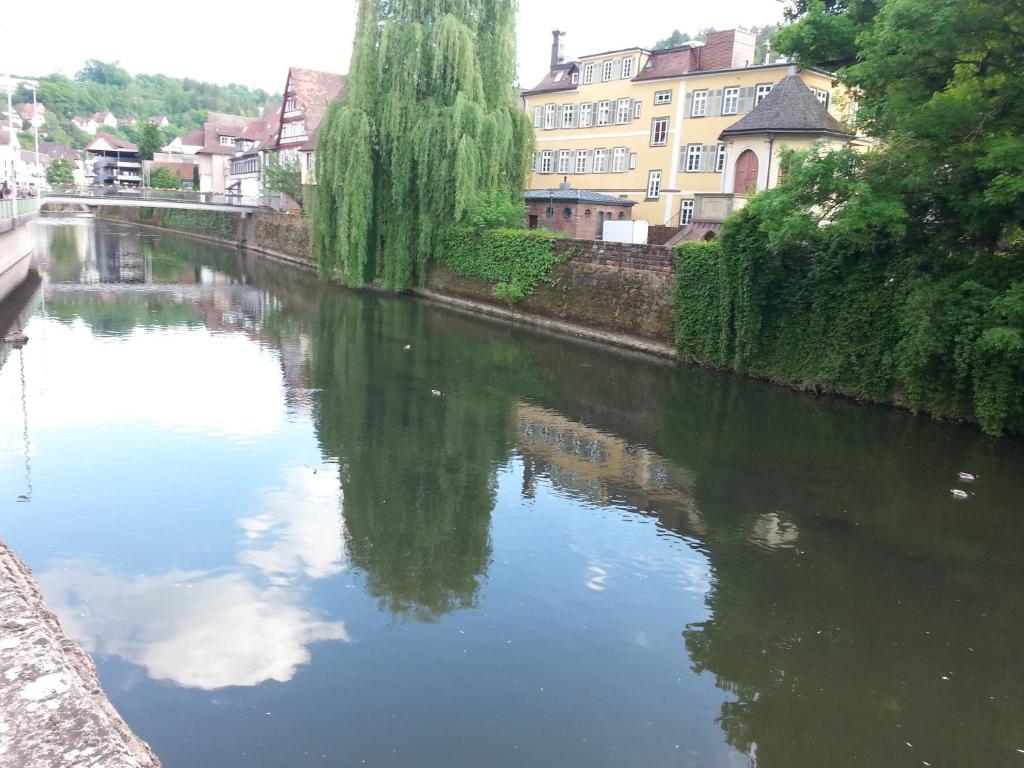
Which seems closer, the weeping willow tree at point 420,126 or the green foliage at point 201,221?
the weeping willow tree at point 420,126

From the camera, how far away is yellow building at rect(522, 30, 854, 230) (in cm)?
2816

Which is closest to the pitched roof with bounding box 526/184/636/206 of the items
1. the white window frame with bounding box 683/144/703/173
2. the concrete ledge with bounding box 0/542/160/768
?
the white window frame with bounding box 683/144/703/173

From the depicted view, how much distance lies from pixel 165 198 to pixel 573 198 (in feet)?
107

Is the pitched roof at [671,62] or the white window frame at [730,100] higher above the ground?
the pitched roof at [671,62]

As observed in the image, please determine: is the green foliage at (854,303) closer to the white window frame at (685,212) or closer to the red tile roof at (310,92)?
the white window frame at (685,212)

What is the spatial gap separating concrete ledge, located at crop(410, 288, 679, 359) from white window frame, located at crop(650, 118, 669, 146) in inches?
537

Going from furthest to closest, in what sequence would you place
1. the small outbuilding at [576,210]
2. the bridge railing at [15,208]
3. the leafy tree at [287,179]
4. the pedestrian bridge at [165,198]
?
the pedestrian bridge at [165,198] → the leafy tree at [287,179] → the small outbuilding at [576,210] → the bridge railing at [15,208]

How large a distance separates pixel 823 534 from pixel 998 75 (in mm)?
9113

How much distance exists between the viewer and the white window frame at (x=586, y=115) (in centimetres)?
4056

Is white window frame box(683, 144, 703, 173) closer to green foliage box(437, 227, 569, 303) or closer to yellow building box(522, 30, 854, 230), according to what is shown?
yellow building box(522, 30, 854, 230)

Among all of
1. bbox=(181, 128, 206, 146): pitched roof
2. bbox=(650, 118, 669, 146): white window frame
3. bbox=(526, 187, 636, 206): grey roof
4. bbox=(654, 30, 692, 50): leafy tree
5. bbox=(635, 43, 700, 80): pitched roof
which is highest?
bbox=(654, 30, 692, 50): leafy tree

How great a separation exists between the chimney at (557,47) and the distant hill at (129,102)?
117 metres

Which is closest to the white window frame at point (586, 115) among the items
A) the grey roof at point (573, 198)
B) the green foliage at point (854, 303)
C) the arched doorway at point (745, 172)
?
the grey roof at point (573, 198)

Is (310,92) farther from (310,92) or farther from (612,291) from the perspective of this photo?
(612,291)
